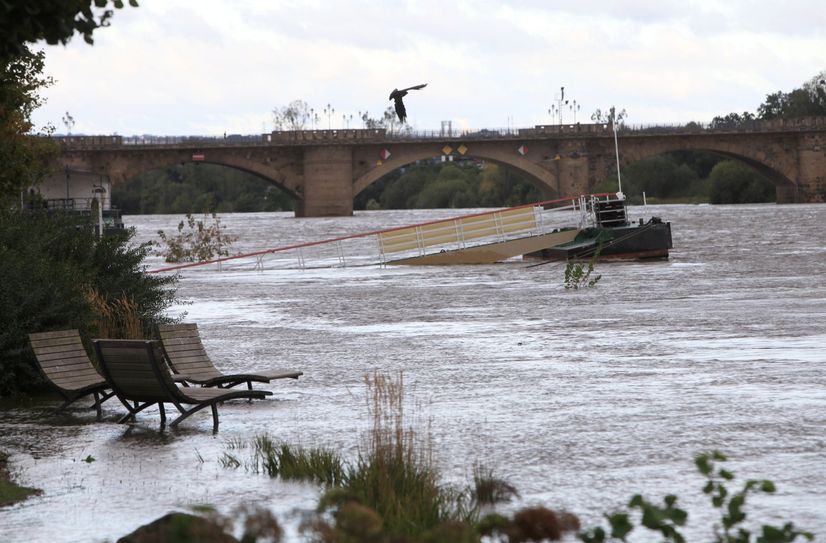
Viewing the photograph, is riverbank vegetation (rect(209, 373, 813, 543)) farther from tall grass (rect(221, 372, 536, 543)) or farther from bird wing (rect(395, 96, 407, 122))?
bird wing (rect(395, 96, 407, 122))

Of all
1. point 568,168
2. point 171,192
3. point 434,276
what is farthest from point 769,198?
point 434,276

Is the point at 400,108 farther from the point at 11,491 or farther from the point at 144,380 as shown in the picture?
the point at 11,491

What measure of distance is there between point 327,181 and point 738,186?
36.3 metres

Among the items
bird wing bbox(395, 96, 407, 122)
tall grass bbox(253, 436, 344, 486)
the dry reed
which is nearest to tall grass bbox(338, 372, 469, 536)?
tall grass bbox(253, 436, 344, 486)

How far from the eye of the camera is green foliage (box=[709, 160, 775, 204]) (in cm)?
12188

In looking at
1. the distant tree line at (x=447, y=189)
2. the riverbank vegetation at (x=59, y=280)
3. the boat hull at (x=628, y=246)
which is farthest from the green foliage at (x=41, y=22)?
the distant tree line at (x=447, y=189)

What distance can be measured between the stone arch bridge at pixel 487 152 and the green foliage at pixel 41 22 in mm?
100393

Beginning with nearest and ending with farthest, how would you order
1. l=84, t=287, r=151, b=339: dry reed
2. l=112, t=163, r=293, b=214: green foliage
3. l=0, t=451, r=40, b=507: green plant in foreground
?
1. l=0, t=451, r=40, b=507: green plant in foreground
2. l=84, t=287, r=151, b=339: dry reed
3. l=112, t=163, r=293, b=214: green foliage

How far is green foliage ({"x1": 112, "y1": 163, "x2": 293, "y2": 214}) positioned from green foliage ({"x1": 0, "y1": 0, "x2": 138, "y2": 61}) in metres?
162

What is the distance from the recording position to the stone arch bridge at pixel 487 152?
109250 millimetres

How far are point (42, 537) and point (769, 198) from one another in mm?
119532

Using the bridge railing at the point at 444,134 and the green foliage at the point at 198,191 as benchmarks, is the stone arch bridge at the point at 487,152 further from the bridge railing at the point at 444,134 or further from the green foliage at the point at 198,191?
the green foliage at the point at 198,191

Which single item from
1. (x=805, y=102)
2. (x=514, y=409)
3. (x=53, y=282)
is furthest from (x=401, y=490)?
(x=805, y=102)

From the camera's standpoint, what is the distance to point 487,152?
111m
